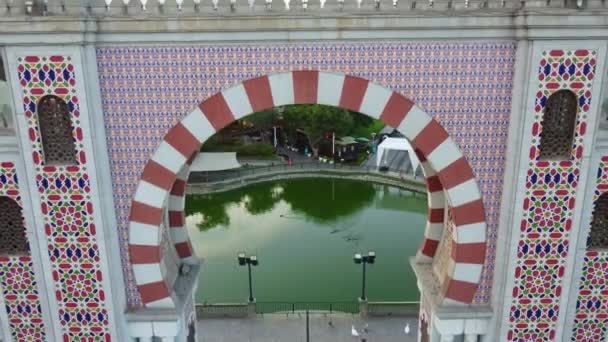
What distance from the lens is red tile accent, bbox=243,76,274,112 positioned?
4082 mm

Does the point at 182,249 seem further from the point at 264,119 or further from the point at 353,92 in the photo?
the point at 264,119

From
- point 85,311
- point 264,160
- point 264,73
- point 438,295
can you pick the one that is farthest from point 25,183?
point 264,160

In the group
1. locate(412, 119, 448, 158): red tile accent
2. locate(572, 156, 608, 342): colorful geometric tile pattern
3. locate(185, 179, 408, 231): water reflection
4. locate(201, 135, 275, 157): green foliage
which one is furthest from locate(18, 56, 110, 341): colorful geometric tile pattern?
locate(201, 135, 275, 157): green foliage

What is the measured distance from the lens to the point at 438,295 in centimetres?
487

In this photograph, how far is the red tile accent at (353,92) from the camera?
4074 mm

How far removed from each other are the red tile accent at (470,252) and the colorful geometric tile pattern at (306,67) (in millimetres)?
879

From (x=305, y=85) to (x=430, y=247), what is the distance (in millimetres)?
2648

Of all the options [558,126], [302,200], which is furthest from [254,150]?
[558,126]

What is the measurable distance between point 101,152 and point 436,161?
2.89 m

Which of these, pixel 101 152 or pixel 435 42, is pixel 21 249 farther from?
pixel 435 42

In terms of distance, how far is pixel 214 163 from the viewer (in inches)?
684

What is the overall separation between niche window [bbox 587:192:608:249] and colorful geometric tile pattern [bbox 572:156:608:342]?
82 mm

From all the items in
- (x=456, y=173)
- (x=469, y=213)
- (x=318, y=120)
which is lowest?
(x=318, y=120)

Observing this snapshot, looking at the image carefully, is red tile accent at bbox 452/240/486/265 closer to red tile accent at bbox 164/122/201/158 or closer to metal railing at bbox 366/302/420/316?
red tile accent at bbox 164/122/201/158
